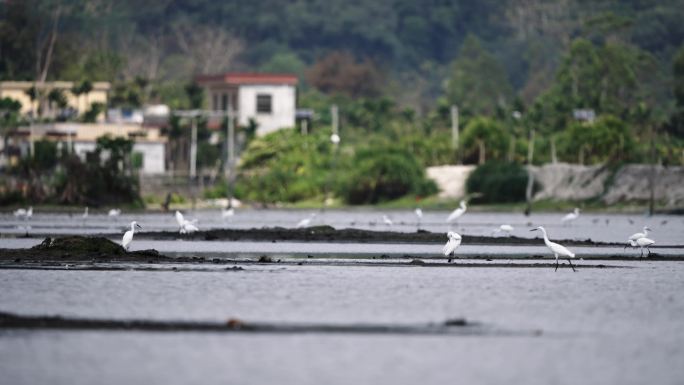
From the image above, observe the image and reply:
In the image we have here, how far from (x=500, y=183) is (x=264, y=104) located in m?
29.4

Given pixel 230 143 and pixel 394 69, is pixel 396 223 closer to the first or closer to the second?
pixel 230 143

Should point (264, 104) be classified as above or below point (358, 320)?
above

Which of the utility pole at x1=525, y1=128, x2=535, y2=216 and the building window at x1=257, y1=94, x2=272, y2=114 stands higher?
the building window at x1=257, y1=94, x2=272, y2=114

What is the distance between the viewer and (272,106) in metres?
117

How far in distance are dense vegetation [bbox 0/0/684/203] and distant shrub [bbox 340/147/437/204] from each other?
146mm

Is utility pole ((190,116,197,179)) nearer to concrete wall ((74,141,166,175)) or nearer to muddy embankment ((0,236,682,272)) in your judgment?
concrete wall ((74,141,166,175))

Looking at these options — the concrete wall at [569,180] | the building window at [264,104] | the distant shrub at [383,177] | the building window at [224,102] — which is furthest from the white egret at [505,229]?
the building window at [224,102]

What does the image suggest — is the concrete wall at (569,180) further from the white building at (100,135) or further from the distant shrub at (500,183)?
the white building at (100,135)

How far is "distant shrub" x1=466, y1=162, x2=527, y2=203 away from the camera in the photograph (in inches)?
3622

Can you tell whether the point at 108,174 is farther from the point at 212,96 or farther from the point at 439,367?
the point at 439,367

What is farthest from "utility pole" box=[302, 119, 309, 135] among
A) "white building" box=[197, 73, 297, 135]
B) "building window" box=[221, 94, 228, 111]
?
"building window" box=[221, 94, 228, 111]

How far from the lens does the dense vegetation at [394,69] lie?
101 metres

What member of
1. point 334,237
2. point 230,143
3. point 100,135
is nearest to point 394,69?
point 100,135

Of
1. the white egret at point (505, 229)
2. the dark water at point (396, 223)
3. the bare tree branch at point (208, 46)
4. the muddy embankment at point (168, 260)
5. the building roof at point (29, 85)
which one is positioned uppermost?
the bare tree branch at point (208, 46)
